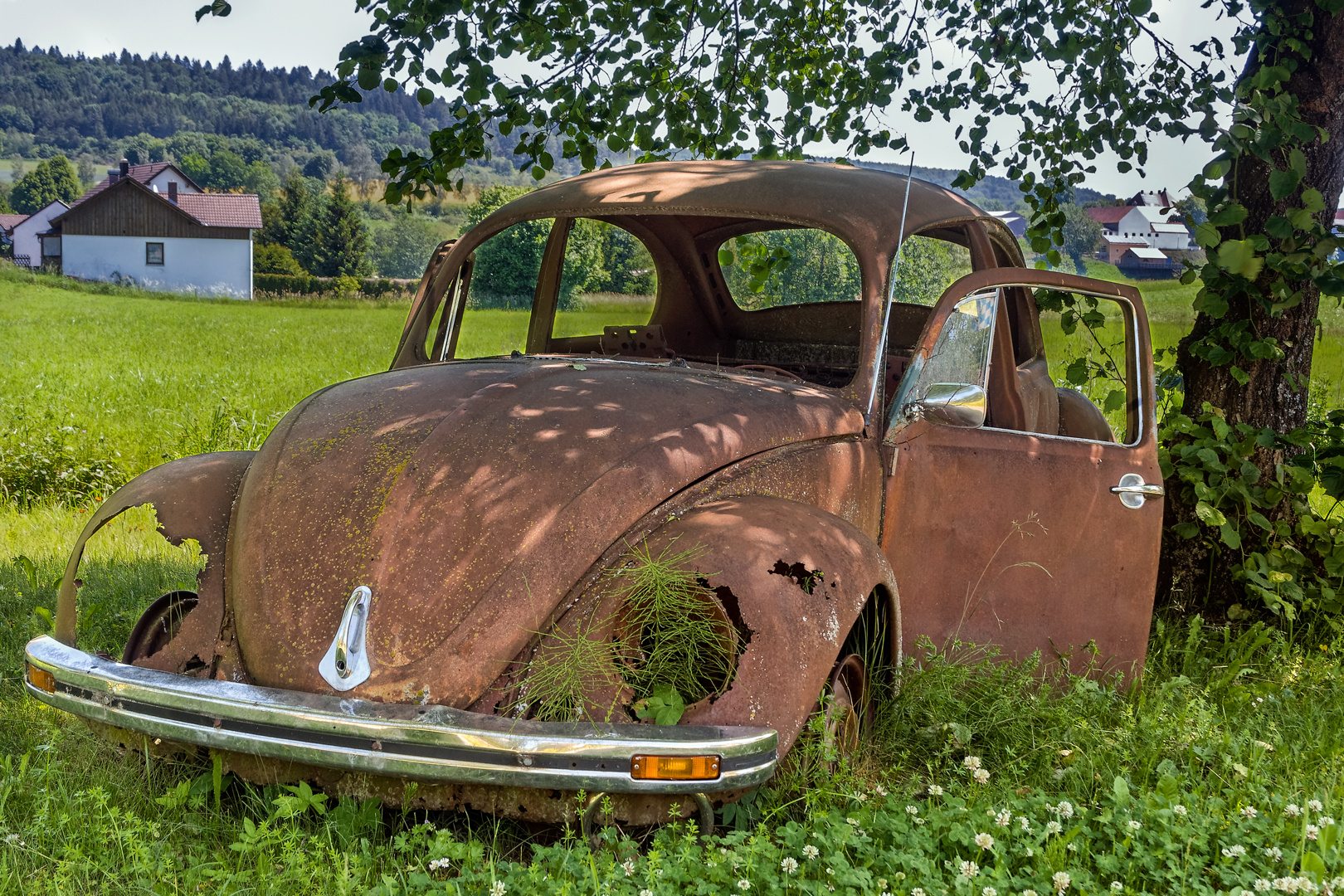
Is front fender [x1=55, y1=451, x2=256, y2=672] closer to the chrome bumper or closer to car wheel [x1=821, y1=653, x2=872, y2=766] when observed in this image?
the chrome bumper

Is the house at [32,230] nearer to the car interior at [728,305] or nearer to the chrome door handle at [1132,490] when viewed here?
the car interior at [728,305]

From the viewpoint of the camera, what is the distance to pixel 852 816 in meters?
2.49

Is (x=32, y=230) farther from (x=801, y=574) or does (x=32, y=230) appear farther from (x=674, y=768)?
(x=674, y=768)

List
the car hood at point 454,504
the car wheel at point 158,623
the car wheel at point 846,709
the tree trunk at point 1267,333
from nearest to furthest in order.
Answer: the car hood at point 454,504 < the car wheel at point 846,709 < the car wheel at point 158,623 < the tree trunk at point 1267,333

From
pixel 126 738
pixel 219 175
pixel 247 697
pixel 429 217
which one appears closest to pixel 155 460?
pixel 126 738

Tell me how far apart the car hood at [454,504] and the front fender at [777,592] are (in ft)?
0.68

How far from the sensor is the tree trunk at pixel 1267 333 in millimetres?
4699

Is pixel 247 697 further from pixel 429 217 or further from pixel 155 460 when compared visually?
pixel 429 217

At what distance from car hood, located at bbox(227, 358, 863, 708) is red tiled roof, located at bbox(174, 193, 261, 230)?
64471 millimetres

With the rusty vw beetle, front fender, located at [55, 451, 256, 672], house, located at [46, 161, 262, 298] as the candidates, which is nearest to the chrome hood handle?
the rusty vw beetle

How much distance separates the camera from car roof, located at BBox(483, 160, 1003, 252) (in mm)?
3574

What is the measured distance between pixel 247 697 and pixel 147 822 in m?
0.63

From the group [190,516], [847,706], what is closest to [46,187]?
A: [190,516]

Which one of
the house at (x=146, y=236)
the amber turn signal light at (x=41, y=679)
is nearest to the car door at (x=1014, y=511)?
the amber turn signal light at (x=41, y=679)
